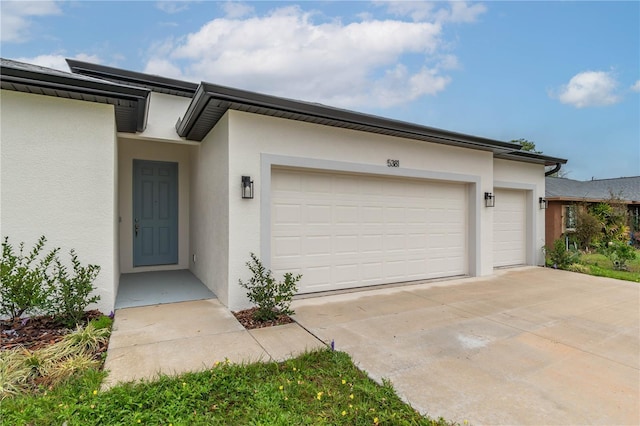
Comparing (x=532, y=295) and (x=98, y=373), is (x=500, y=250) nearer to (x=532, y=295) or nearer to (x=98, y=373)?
(x=532, y=295)

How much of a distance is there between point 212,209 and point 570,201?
13521mm

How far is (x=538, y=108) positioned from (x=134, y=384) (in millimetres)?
18744

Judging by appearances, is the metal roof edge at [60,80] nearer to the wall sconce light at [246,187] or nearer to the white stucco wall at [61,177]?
the white stucco wall at [61,177]

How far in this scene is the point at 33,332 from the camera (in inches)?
152

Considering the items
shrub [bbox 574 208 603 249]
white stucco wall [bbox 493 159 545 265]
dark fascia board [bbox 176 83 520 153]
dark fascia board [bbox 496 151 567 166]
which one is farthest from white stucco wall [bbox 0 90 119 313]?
shrub [bbox 574 208 603 249]

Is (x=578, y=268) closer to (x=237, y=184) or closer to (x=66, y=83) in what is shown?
(x=237, y=184)

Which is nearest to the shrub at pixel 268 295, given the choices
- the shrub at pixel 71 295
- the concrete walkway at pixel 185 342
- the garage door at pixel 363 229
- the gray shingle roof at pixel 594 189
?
the concrete walkway at pixel 185 342

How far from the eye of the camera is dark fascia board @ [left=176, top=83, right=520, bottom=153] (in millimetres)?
4406

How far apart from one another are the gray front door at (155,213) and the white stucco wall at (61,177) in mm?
2710

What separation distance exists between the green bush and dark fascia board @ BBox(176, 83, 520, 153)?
8.72 ft

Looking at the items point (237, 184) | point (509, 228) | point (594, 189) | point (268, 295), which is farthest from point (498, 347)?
point (594, 189)

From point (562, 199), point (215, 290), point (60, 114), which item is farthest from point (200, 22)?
point (562, 199)

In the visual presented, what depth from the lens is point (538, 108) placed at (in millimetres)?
15555

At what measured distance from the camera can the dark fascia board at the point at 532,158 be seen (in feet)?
28.4
